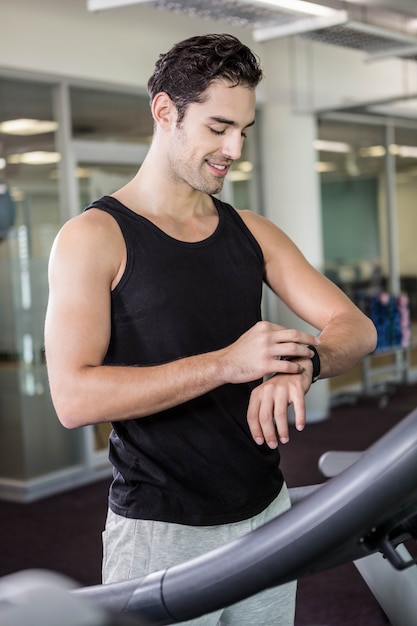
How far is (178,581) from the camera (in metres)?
0.91

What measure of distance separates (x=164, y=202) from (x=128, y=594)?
74 cm

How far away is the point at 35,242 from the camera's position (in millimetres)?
5270

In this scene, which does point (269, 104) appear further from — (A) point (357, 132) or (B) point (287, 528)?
(B) point (287, 528)

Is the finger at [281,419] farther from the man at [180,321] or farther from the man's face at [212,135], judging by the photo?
the man's face at [212,135]

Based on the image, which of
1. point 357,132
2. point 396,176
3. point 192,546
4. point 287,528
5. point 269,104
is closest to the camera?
point 287,528

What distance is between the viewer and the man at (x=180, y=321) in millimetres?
1382

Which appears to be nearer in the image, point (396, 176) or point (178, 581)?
point (178, 581)

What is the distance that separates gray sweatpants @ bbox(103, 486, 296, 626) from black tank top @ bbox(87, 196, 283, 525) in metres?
0.02

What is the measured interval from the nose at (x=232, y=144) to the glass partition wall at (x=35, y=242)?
3825 mm

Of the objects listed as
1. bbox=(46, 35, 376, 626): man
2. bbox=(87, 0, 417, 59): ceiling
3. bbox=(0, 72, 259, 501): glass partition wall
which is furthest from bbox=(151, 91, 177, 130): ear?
bbox=(0, 72, 259, 501): glass partition wall

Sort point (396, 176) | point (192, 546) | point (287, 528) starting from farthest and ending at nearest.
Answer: point (396, 176) → point (192, 546) → point (287, 528)

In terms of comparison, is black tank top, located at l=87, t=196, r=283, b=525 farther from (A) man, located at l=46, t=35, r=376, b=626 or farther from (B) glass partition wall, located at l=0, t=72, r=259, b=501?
(B) glass partition wall, located at l=0, t=72, r=259, b=501

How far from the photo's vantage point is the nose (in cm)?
144

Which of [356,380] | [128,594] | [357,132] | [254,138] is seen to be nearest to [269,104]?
[254,138]
